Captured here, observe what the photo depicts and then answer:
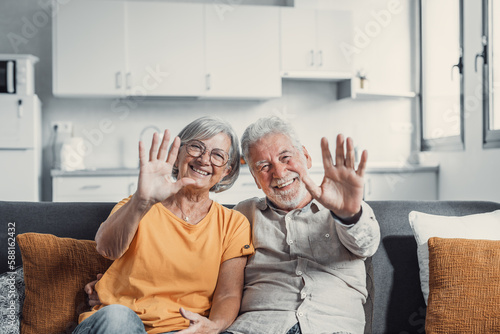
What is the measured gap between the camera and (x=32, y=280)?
1.64 metres

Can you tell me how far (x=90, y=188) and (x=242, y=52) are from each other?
1.63 metres

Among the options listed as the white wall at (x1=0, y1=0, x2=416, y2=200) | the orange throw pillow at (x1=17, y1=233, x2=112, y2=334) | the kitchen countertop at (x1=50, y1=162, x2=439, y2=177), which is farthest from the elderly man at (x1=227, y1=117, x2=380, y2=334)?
the white wall at (x1=0, y1=0, x2=416, y2=200)

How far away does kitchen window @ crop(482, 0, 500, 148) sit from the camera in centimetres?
361

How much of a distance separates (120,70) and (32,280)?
2578 millimetres

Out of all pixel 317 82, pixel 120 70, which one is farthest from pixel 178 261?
pixel 317 82

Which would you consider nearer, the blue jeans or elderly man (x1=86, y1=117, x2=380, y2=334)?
the blue jeans

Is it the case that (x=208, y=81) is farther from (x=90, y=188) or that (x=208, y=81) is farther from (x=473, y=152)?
(x=473, y=152)

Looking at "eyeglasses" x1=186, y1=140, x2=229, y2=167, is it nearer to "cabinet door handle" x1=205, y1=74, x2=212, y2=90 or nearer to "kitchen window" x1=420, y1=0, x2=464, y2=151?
"cabinet door handle" x1=205, y1=74, x2=212, y2=90

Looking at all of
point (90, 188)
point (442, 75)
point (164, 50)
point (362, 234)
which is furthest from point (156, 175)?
point (442, 75)

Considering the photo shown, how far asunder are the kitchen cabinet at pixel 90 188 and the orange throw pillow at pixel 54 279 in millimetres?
2021

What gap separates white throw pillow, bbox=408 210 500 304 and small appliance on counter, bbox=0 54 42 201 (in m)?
2.88

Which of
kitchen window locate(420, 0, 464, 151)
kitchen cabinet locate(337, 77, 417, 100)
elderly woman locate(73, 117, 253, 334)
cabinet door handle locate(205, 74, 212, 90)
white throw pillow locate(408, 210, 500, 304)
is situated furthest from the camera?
kitchen cabinet locate(337, 77, 417, 100)

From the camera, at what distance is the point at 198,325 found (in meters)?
1.42

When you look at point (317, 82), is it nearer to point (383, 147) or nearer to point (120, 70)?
point (383, 147)
